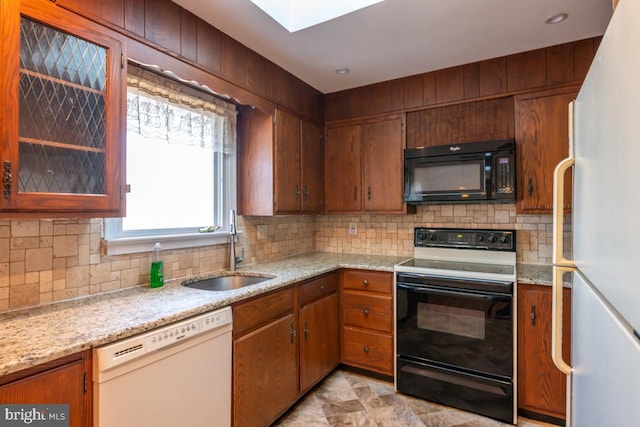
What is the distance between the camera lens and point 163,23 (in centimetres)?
176

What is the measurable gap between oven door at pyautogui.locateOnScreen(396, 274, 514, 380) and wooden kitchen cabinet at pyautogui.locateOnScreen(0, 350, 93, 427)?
1911 millimetres

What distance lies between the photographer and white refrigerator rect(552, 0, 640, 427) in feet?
1.76

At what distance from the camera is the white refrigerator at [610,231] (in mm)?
536

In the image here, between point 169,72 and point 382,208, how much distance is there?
75.6 inches

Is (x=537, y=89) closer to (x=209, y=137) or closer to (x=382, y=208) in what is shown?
(x=382, y=208)

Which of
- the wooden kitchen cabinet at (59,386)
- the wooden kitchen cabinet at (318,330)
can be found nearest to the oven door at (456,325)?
the wooden kitchen cabinet at (318,330)

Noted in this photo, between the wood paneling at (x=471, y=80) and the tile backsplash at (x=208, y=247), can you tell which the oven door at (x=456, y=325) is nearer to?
the tile backsplash at (x=208, y=247)

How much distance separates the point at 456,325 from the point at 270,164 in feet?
5.78

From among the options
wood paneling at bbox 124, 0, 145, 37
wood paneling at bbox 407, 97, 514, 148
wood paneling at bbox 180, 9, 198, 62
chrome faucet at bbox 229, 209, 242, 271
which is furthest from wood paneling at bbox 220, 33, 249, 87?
wood paneling at bbox 407, 97, 514, 148

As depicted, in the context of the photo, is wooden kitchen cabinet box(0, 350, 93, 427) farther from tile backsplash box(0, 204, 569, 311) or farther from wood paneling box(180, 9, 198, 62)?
wood paneling box(180, 9, 198, 62)

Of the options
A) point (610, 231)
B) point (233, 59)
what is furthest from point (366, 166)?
point (610, 231)

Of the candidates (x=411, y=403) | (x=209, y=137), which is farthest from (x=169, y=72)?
(x=411, y=403)

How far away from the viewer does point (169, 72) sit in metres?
1.80

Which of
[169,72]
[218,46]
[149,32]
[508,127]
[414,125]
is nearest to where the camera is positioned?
[149,32]
